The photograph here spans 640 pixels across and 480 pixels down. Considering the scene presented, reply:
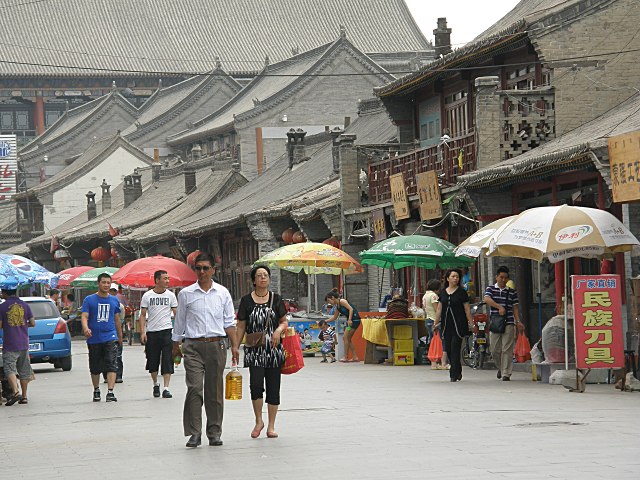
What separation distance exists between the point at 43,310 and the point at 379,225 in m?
7.54

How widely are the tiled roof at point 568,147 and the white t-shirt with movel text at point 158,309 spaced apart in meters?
5.39

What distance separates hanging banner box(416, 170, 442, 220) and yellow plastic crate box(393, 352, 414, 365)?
3.16m

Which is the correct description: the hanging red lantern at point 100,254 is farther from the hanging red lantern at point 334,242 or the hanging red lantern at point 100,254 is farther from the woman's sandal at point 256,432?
the woman's sandal at point 256,432

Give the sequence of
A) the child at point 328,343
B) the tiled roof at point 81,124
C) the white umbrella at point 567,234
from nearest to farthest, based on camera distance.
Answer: the white umbrella at point 567,234 → the child at point 328,343 → the tiled roof at point 81,124

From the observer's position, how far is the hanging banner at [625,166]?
57.4 feet

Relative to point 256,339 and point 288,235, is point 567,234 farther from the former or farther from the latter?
point 288,235

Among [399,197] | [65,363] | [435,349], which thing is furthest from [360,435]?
[399,197]

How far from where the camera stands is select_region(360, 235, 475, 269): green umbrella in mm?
24250

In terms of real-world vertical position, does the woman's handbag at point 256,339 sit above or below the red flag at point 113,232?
below

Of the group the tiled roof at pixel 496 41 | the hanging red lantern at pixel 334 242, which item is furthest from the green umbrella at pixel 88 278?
the tiled roof at pixel 496 41

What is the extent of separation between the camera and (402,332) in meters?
24.5

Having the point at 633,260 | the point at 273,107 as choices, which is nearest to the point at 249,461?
the point at 633,260

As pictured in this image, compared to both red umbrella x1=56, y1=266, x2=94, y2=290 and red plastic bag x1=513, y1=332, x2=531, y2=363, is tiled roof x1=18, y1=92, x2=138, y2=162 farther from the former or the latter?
red plastic bag x1=513, y1=332, x2=531, y2=363

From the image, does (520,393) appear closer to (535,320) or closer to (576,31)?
(535,320)
